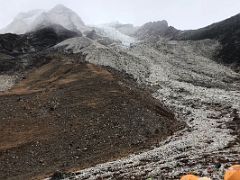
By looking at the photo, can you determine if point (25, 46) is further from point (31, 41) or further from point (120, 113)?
point (120, 113)

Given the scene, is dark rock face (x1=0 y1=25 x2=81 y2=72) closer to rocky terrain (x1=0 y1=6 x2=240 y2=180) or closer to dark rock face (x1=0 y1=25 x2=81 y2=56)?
dark rock face (x1=0 y1=25 x2=81 y2=56)

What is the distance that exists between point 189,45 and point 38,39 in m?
57.2

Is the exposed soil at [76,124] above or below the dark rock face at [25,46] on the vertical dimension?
below

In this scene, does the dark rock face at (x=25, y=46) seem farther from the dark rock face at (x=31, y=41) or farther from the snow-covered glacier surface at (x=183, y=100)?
the snow-covered glacier surface at (x=183, y=100)

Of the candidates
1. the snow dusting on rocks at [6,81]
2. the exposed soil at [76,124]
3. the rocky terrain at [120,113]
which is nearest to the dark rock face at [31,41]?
the rocky terrain at [120,113]

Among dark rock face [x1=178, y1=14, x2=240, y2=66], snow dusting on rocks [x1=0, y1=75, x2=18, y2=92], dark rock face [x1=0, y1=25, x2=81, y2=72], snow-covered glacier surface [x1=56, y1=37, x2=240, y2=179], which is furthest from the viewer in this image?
dark rock face [x1=178, y1=14, x2=240, y2=66]

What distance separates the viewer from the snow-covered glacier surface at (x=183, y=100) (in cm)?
4428

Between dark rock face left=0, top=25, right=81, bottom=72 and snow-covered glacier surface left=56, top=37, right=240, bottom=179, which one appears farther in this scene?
dark rock face left=0, top=25, right=81, bottom=72

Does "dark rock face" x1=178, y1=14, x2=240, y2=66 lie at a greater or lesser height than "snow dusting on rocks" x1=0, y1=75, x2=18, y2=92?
greater

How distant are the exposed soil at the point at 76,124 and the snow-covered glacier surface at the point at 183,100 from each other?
4853 millimetres

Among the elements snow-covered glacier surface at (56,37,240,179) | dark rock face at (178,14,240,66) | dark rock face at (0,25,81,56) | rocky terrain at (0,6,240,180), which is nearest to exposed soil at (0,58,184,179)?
rocky terrain at (0,6,240,180)

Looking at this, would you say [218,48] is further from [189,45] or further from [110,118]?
[110,118]

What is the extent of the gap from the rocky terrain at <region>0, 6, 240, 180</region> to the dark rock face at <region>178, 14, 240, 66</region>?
0.61m

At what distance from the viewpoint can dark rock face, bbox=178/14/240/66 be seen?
139 meters
